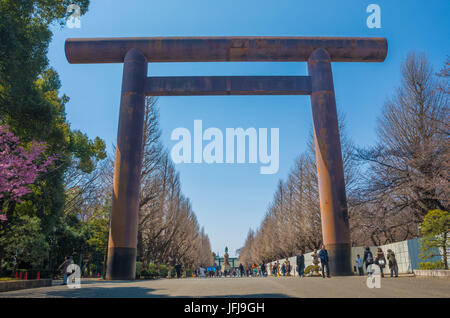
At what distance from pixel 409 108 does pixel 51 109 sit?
16375 mm

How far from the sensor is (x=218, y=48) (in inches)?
639

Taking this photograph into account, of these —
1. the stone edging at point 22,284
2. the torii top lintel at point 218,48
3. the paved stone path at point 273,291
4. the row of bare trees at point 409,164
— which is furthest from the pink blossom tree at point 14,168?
the row of bare trees at point 409,164

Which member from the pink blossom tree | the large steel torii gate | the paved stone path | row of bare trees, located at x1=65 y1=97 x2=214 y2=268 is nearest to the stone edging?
the paved stone path

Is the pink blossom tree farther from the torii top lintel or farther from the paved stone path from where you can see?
the torii top lintel

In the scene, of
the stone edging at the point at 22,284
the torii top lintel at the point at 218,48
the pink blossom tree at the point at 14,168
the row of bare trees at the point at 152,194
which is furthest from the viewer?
the row of bare trees at the point at 152,194

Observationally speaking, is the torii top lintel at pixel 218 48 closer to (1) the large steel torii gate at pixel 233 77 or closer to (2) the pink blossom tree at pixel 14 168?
(1) the large steel torii gate at pixel 233 77

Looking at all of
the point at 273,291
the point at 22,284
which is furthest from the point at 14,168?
the point at 273,291

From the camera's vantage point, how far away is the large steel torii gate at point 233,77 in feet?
49.0

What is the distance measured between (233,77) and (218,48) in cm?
156

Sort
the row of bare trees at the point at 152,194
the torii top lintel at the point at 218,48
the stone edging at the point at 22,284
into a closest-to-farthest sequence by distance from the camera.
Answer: the stone edging at the point at 22,284 < the torii top lintel at the point at 218,48 < the row of bare trees at the point at 152,194

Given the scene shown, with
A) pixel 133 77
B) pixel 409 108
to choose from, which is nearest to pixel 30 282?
pixel 133 77

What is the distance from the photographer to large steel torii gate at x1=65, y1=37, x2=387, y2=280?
49.0 feet

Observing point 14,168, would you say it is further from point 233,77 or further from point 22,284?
point 233,77
